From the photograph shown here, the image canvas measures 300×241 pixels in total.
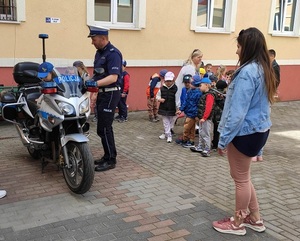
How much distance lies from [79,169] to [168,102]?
2.93 metres

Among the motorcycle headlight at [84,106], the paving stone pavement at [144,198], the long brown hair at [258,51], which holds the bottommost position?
the paving stone pavement at [144,198]

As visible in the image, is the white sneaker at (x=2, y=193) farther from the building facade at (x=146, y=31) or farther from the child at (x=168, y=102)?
the building facade at (x=146, y=31)

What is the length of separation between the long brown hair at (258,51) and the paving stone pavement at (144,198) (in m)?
1.43

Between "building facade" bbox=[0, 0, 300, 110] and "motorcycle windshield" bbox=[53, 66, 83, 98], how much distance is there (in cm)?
398

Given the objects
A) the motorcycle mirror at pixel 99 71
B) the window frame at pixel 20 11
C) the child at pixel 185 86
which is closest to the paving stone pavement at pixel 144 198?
the child at pixel 185 86

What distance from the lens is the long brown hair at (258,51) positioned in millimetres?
3117

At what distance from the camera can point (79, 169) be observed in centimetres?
424

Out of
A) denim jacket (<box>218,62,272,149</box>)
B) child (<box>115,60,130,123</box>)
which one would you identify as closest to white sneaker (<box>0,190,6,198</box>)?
denim jacket (<box>218,62,272,149</box>)

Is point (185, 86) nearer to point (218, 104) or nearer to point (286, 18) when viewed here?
point (218, 104)

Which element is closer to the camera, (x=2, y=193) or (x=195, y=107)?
(x=2, y=193)

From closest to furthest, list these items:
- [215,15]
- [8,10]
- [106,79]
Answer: [106,79]
[8,10]
[215,15]

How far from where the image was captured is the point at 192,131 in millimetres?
6613

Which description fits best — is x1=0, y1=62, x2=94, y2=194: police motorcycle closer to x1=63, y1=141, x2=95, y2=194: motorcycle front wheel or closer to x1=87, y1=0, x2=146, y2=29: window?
x1=63, y1=141, x2=95, y2=194: motorcycle front wheel

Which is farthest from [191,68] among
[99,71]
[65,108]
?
[65,108]
